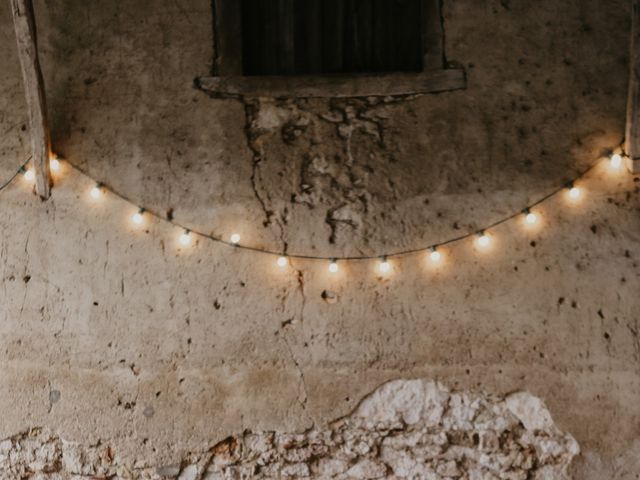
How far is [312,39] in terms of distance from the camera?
9.27 feet

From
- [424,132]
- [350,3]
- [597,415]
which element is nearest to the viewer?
[597,415]

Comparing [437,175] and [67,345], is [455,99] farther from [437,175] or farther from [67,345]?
[67,345]

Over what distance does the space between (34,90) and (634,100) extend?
9.54ft

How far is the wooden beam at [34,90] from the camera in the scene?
249 cm

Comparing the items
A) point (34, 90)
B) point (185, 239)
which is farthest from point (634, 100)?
point (34, 90)

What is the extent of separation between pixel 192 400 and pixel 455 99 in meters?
2.03

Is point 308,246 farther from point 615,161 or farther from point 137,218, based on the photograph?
point 615,161

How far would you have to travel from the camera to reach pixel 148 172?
8.87 ft

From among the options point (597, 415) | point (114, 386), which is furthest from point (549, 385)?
point (114, 386)

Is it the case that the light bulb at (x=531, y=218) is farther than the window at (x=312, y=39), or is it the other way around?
the window at (x=312, y=39)

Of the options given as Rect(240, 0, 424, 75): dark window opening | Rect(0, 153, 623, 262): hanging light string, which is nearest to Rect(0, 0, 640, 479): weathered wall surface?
Rect(0, 153, 623, 262): hanging light string

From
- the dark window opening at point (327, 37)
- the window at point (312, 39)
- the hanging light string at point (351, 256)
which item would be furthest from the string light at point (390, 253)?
the dark window opening at point (327, 37)

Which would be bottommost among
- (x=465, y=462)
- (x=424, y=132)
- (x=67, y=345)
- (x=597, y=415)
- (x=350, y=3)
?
(x=465, y=462)

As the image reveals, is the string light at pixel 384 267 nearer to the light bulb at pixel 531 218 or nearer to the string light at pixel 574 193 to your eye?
the light bulb at pixel 531 218
